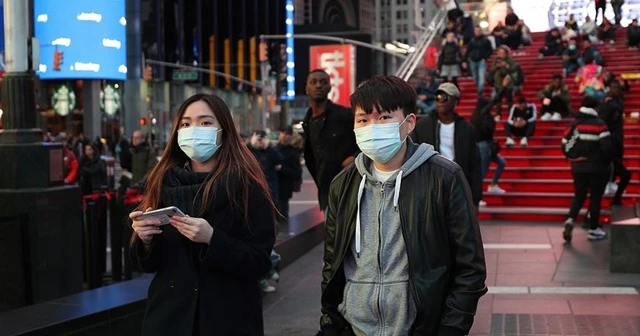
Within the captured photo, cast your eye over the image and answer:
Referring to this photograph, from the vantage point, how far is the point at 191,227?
367 centimetres

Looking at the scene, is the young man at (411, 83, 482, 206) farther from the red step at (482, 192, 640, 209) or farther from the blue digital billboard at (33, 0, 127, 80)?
the blue digital billboard at (33, 0, 127, 80)

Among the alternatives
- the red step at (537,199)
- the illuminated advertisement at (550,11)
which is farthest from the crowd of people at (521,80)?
the illuminated advertisement at (550,11)

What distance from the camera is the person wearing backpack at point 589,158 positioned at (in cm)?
1245

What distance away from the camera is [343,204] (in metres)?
3.73

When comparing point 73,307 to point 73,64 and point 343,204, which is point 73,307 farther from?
point 73,64

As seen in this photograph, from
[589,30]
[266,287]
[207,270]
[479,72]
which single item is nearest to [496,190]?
[479,72]

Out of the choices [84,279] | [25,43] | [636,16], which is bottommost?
[84,279]

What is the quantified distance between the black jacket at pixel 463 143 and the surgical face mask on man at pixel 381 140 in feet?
17.7

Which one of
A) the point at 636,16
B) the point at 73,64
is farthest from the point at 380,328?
the point at 73,64

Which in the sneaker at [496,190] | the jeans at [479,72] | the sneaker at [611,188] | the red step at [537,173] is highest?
the jeans at [479,72]

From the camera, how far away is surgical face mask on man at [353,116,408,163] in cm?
359

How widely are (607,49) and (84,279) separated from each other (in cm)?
2229

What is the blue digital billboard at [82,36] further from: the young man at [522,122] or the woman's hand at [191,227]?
the woman's hand at [191,227]

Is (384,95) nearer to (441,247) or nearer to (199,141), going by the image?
(441,247)
